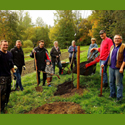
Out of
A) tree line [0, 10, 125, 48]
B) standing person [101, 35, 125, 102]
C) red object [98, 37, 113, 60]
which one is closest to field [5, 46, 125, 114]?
standing person [101, 35, 125, 102]

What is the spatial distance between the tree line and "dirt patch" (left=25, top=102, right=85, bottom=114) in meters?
2.21

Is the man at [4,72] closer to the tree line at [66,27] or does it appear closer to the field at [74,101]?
the field at [74,101]

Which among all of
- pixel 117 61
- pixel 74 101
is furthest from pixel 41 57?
pixel 117 61

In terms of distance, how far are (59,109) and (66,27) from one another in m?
25.4

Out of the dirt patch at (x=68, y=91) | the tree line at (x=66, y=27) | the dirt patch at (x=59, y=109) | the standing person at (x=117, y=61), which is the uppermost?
the tree line at (x=66, y=27)

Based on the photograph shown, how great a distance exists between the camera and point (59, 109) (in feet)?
11.0

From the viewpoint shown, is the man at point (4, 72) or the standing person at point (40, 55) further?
the standing person at point (40, 55)

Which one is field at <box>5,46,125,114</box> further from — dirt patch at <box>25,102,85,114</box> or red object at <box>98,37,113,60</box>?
red object at <box>98,37,113,60</box>

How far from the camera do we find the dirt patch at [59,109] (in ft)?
10.4

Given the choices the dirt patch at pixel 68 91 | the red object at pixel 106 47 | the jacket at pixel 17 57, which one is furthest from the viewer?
the jacket at pixel 17 57

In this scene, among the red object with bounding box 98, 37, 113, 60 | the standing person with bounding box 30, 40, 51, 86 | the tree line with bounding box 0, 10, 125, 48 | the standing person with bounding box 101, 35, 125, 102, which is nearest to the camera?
the standing person with bounding box 101, 35, 125, 102

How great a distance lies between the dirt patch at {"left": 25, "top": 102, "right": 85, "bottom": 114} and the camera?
125 inches

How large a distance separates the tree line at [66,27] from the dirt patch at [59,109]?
221 cm

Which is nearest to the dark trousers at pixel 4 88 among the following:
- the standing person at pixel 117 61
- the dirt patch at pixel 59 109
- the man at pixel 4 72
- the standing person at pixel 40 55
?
the man at pixel 4 72
